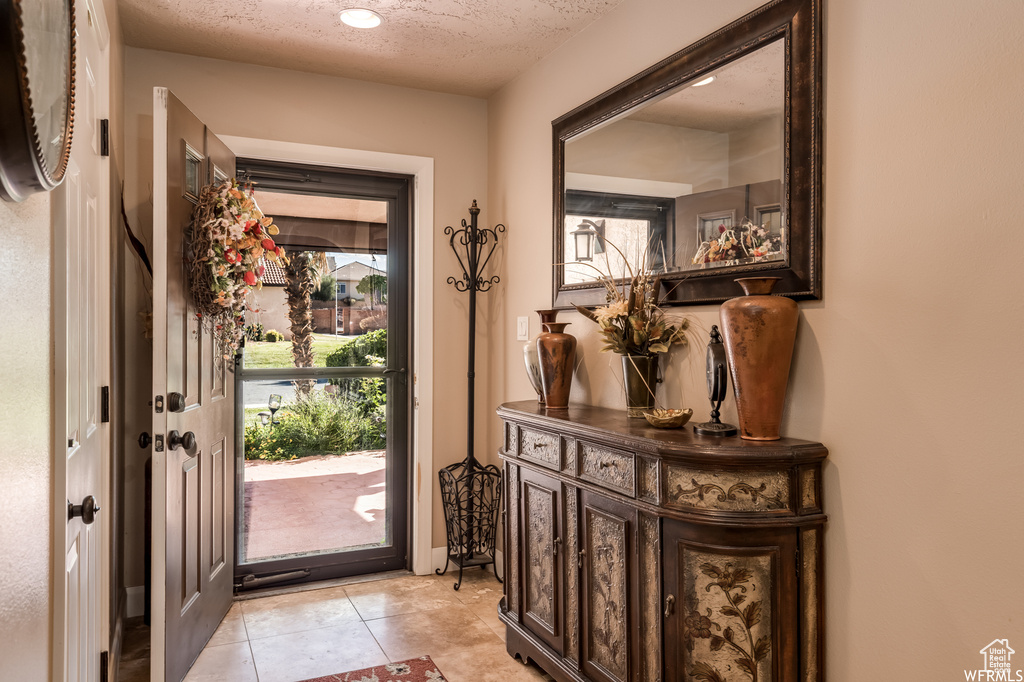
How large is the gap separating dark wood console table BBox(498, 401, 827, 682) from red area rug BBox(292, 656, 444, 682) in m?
0.52

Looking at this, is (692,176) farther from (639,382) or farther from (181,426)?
(181,426)

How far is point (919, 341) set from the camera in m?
1.57

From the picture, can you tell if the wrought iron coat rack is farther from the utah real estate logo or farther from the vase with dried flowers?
the utah real estate logo

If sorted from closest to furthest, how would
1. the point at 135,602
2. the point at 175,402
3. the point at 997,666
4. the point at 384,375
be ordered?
the point at 997,666 < the point at 175,402 < the point at 135,602 < the point at 384,375

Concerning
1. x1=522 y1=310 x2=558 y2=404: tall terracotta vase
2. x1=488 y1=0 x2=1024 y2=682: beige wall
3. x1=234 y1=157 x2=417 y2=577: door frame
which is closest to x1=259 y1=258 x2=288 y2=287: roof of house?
x1=234 y1=157 x2=417 y2=577: door frame

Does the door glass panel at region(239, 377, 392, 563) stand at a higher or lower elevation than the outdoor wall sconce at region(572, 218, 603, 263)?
lower

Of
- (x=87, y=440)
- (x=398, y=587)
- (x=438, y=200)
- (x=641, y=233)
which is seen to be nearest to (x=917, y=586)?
(x=641, y=233)

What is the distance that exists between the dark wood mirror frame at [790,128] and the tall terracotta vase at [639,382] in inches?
9.2

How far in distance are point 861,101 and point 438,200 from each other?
A: 241cm

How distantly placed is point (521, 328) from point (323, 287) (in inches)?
43.8

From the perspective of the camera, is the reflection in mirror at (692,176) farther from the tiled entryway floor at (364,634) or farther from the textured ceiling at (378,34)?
the tiled entryway floor at (364,634)

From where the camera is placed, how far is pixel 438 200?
3725mm

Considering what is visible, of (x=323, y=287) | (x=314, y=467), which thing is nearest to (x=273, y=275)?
(x=323, y=287)

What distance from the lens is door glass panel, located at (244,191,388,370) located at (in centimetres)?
352
